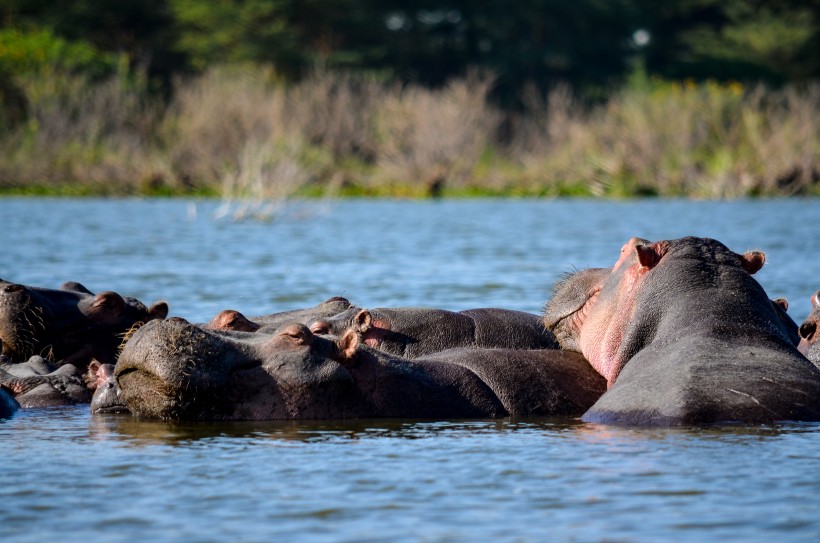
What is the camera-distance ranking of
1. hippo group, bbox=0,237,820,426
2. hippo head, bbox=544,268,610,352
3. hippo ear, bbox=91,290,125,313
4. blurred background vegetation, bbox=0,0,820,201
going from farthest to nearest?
1. blurred background vegetation, bbox=0,0,820,201
2. hippo ear, bbox=91,290,125,313
3. hippo head, bbox=544,268,610,352
4. hippo group, bbox=0,237,820,426

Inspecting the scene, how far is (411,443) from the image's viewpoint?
5.94m

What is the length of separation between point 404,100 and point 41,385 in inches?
1362

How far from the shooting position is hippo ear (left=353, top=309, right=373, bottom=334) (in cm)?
673

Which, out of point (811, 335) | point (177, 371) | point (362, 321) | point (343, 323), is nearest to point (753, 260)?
point (811, 335)

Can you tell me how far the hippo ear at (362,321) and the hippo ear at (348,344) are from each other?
22.3 inches

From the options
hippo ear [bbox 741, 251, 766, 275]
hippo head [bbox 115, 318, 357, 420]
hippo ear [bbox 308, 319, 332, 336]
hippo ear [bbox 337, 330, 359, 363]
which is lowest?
hippo head [bbox 115, 318, 357, 420]

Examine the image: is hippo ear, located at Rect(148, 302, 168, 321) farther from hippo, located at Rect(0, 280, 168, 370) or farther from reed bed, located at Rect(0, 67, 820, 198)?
reed bed, located at Rect(0, 67, 820, 198)

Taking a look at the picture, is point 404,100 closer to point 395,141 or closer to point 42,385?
point 395,141

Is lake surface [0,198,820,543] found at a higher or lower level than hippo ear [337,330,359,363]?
lower

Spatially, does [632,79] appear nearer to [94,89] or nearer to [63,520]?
[94,89]

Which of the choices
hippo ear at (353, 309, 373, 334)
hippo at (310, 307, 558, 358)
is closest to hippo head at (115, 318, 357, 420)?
hippo ear at (353, 309, 373, 334)

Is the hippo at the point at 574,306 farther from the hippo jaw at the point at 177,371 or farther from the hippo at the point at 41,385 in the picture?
the hippo at the point at 41,385

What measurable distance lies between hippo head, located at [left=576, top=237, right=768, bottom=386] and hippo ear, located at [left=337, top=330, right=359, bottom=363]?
122 centimetres

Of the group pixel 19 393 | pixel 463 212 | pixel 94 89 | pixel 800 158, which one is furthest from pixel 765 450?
pixel 94 89
